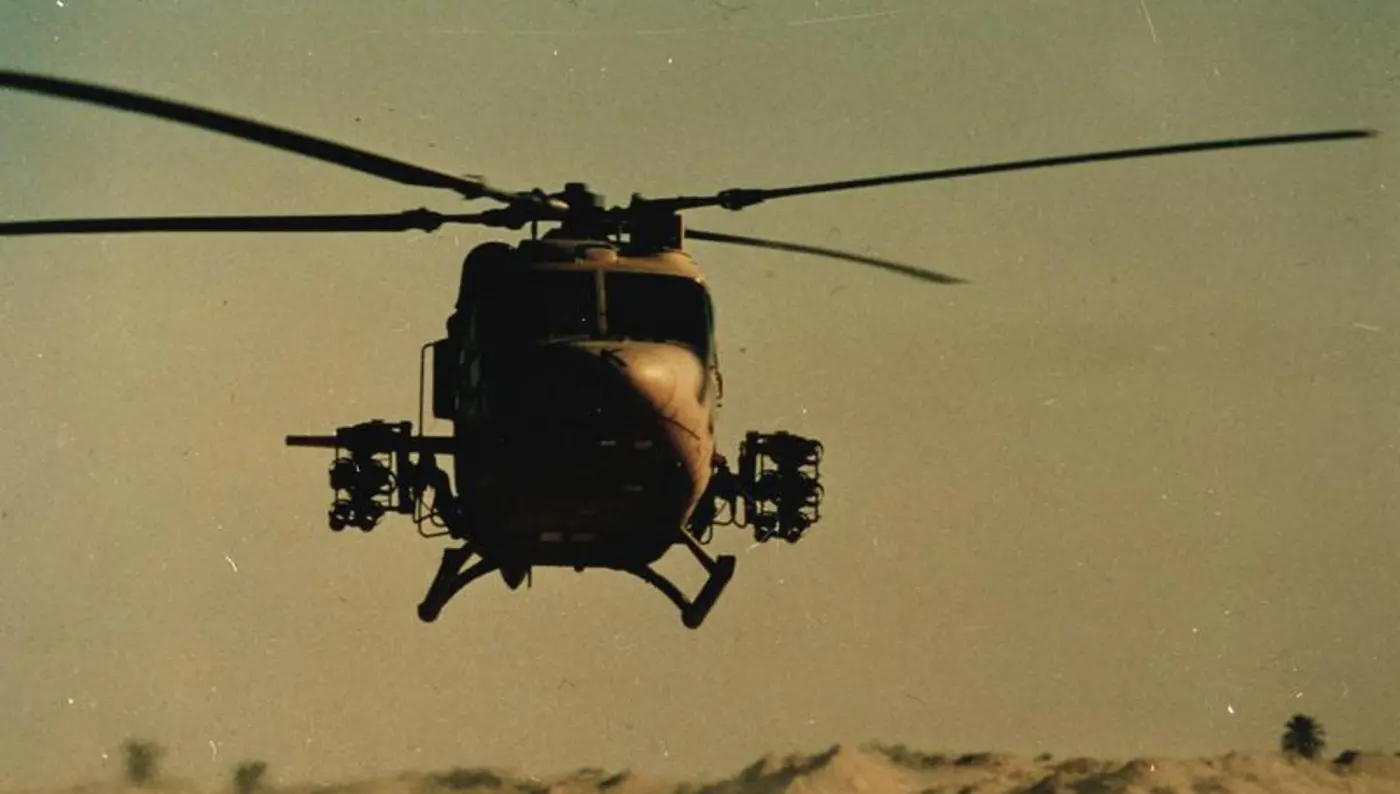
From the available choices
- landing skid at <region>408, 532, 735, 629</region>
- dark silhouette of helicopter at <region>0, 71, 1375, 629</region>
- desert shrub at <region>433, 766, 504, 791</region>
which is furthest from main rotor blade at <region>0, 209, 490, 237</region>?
desert shrub at <region>433, 766, 504, 791</region>

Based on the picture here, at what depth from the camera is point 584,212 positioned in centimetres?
2467

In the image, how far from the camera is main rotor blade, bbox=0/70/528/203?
16.4m

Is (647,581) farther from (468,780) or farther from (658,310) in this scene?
(468,780)

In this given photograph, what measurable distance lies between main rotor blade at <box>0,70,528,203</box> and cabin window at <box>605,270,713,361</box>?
11.3ft

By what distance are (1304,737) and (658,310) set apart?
94.9 metres

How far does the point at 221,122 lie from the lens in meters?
17.2

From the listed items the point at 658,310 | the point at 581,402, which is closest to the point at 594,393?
the point at 581,402

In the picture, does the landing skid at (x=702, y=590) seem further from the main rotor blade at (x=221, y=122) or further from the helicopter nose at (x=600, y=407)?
the main rotor blade at (x=221, y=122)

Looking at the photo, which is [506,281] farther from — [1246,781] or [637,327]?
[1246,781]

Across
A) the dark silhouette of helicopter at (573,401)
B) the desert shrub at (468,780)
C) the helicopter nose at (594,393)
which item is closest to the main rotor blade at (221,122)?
the dark silhouette of helicopter at (573,401)

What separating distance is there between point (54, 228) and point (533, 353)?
4545 mm

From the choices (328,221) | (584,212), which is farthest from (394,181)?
(584,212)

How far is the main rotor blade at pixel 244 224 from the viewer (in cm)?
2061

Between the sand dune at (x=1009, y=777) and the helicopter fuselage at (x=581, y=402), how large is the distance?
291ft
